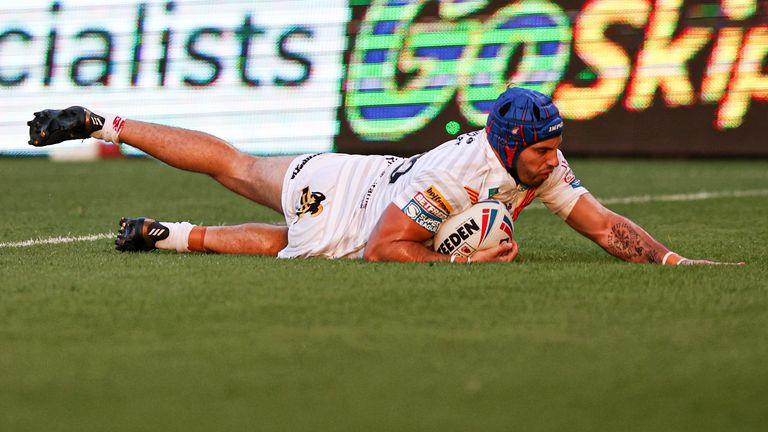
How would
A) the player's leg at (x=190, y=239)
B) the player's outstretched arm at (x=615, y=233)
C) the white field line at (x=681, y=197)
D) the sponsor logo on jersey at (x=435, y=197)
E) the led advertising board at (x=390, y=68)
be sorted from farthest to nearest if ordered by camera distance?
the led advertising board at (x=390, y=68) → the white field line at (x=681, y=197) → the player's leg at (x=190, y=239) → the player's outstretched arm at (x=615, y=233) → the sponsor logo on jersey at (x=435, y=197)

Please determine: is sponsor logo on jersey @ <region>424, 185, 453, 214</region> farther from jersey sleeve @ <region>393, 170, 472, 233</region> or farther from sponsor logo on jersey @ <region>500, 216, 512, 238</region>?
sponsor logo on jersey @ <region>500, 216, 512, 238</region>

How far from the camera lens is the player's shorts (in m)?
5.34

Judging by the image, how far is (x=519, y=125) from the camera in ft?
16.0

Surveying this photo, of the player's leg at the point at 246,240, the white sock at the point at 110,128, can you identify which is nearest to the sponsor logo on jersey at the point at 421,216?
the player's leg at the point at 246,240

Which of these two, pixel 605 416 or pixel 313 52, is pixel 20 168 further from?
pixel 605 416

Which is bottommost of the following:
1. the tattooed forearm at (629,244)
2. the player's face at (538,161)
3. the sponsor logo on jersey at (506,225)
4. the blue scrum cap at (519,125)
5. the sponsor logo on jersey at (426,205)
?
the tattooed forearm at (629,244)

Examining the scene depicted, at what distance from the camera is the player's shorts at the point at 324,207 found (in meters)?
5.34

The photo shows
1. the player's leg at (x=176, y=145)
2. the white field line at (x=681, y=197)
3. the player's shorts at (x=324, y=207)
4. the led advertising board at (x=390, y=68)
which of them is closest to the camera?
the player's shorts at (x=324, y=207)

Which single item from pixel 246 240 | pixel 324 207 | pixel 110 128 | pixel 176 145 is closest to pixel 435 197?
pixel 324 207

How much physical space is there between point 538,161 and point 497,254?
16.0 inches

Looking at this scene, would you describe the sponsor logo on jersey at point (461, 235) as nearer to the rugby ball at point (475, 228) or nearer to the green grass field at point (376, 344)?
the rugby ball at point (475, 228)

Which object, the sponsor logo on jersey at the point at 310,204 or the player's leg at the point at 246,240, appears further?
the player's leg at the point at 246,240

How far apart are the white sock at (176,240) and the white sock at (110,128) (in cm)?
54

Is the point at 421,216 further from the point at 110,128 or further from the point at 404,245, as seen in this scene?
the point at 110,128
